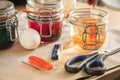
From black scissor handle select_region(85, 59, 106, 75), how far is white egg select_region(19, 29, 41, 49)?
0.16m

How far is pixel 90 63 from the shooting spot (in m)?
0.60

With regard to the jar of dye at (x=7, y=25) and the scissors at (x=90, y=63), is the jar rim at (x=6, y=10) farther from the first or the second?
the scissors at (x=90, y=63)

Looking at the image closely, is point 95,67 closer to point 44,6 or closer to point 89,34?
point 89,34

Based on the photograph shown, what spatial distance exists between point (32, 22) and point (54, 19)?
6cm

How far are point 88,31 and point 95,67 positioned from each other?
117mm

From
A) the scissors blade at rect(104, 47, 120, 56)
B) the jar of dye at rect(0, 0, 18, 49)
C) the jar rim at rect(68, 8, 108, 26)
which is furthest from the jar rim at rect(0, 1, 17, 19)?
the scissors blade at rect(104, 47, 120, 56)

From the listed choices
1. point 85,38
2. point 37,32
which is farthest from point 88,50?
point 37,32

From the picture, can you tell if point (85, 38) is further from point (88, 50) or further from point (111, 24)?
point (111, 24)

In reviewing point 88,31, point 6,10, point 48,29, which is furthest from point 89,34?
point 6,10

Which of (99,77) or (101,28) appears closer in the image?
(99,77)

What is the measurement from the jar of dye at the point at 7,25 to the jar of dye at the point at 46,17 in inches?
2.1

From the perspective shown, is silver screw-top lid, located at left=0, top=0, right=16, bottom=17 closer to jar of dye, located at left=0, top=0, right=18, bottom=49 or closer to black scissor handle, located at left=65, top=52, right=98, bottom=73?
jar of dye, located at left=0, top=0, right=18, bottom=49

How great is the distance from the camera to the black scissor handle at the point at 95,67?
0.57 m

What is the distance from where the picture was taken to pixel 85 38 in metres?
0.69
